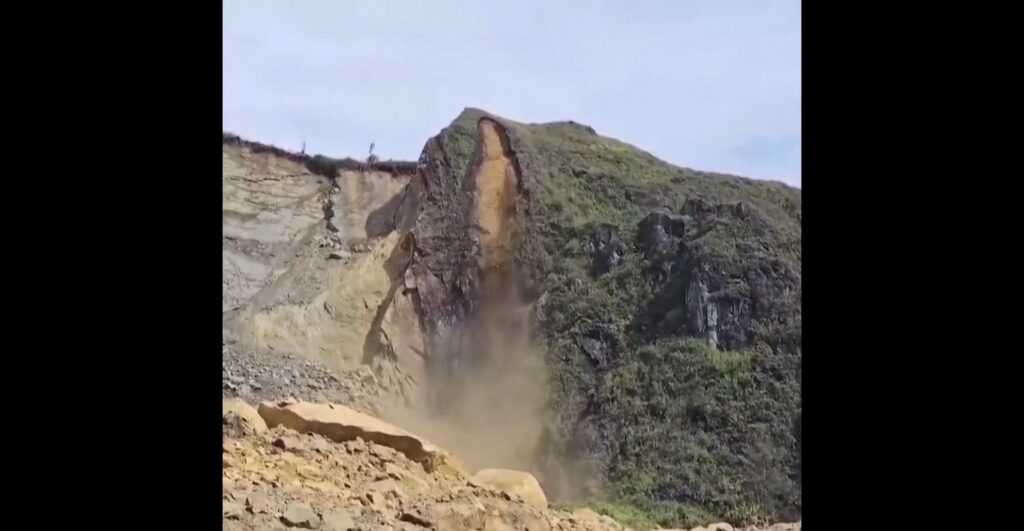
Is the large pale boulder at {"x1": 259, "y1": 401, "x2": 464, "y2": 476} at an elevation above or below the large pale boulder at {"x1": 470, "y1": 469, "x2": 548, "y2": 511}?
above

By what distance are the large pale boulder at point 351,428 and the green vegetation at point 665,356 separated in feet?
1.85

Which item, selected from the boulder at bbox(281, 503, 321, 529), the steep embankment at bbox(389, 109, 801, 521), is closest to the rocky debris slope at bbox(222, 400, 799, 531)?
the boulder at bbox(281, 503, 321, 529)

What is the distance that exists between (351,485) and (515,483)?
0.73 meters

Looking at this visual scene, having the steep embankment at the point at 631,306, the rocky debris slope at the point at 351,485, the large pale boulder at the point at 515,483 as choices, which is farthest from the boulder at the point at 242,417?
the large pale boulder at the point at 515,483

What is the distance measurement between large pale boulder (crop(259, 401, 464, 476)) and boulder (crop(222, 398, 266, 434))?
0.16 ft

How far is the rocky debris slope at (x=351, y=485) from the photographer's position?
4133 mm

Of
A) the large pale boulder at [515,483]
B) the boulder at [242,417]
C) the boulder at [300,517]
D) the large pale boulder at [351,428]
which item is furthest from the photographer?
the boulder at [242,417]

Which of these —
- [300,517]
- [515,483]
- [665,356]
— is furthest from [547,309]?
[300,517]

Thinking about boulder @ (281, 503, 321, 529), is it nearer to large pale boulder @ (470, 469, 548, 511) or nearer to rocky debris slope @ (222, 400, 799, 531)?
rocky debris slope @ (222, 400, 799, 531)

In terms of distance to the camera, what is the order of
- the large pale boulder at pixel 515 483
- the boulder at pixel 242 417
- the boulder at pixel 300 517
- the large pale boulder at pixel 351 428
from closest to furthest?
the boulder at pixel 300 517, the large pale boulder at pixel 515 483, the large pale boulder at pixel 351 428, the boulder at pixel 242 417

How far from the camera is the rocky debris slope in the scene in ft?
13.6

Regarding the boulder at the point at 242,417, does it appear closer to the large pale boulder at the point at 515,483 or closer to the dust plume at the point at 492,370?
the dust plume at the point at 492,370
